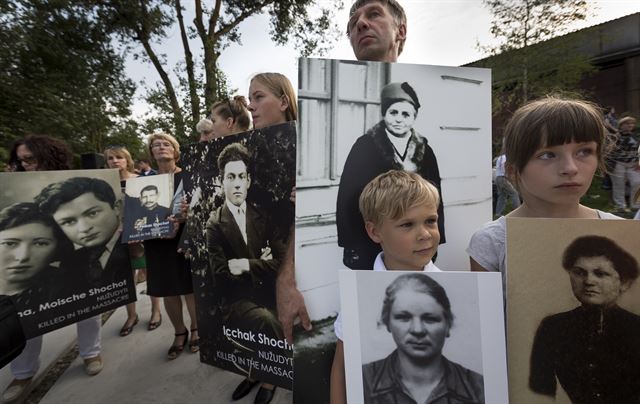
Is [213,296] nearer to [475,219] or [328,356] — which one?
[328,356]

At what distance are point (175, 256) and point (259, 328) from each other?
121cm

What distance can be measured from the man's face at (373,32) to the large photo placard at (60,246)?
5.80 ft

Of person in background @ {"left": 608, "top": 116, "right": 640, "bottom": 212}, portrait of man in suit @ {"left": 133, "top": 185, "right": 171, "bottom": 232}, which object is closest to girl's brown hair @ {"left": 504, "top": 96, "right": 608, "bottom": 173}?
portrait of man in suit @ {"left": 133, "top": 185, "right": 171, "bottom": 232}

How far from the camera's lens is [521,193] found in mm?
828

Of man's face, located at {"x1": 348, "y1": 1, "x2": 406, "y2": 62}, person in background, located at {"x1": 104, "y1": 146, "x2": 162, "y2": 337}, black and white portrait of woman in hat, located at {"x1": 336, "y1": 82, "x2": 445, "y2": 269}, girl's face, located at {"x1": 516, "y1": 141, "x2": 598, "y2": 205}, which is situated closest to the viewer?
girl's face, located at {"x1": 516, "y1": 141, "x2": 598, "y2": 205}

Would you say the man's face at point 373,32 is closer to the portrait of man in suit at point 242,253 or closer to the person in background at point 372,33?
the person in background at point 372,33

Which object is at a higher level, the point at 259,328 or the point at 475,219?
the point at 475,219

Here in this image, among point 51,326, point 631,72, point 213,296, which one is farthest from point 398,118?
point 631,72

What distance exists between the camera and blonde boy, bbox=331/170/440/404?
2.51 feet

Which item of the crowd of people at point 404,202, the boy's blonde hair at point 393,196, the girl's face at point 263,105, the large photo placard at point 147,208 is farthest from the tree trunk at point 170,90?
the boy's blonde hair at point 393,196

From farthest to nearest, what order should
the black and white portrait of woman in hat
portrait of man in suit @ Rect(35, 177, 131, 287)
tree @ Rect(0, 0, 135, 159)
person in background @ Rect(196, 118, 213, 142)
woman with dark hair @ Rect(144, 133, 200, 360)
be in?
tree @ Rect(0, 0, 135, 159), person in background @ Rect(196, 118, 213, 142), woman with dark hair @ Rect(144, 133, 200, 360), portrait of man in suit @ Rect(35, 177, 131, 287), the black and white portrait of woman in hat

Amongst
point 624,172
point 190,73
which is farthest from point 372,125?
point 190,73

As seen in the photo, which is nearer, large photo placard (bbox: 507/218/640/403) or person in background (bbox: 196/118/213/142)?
large photo placard (bbox: 507/218/640/403)

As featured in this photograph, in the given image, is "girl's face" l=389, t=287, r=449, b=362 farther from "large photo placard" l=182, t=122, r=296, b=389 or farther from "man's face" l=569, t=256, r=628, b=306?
"large photo placard" l=182, t=122, r=296, b=389
